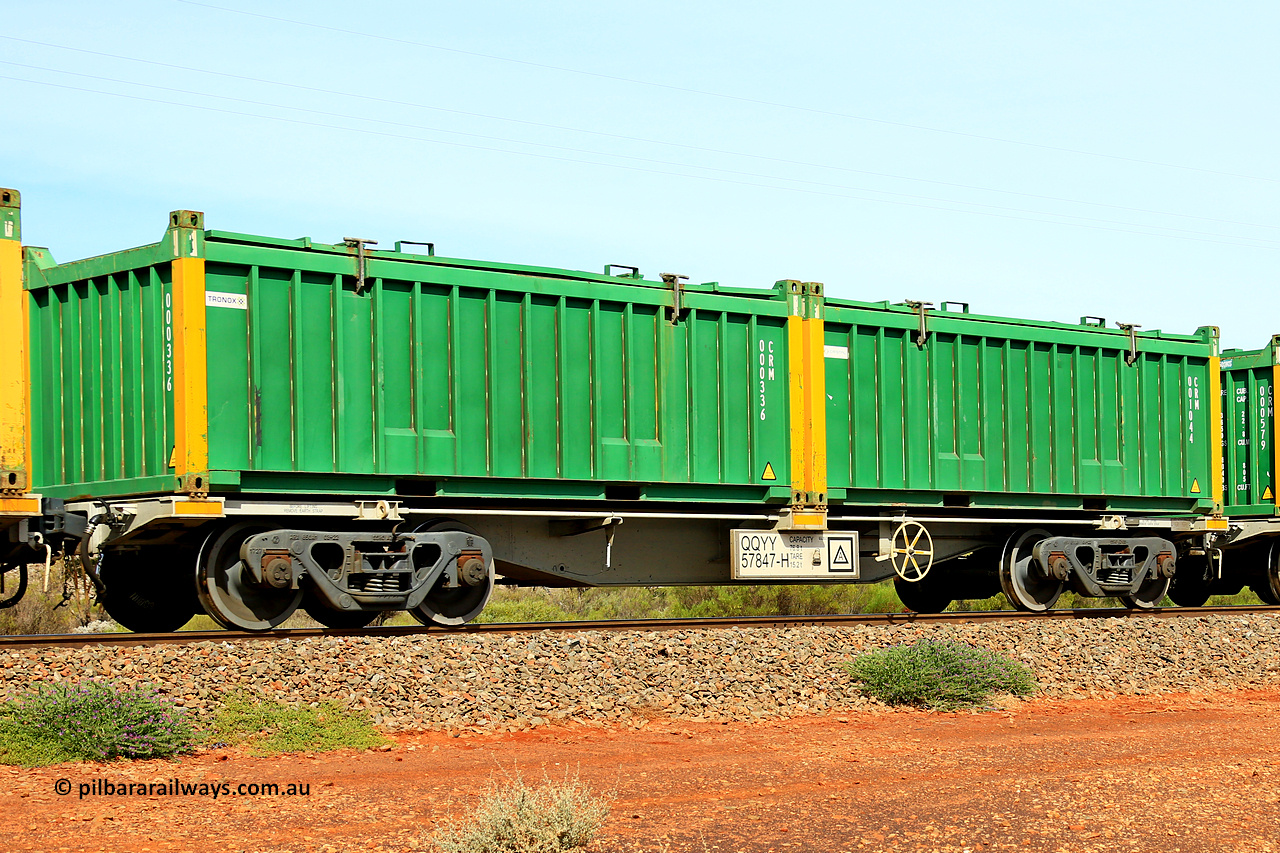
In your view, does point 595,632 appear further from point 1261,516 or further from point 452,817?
point 1261,516

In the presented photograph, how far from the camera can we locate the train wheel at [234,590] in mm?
10977

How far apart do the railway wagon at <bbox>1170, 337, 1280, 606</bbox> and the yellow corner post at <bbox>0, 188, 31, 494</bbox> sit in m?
14.4

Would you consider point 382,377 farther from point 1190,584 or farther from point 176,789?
point 1190,584

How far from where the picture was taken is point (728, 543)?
14.1 m

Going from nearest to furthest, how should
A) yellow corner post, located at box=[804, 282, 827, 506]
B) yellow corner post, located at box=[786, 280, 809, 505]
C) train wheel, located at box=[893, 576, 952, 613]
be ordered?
1. yellow corner post, located at box=[786, 280, 809, 505]
2. yellow corner post, located at box=[804, 282, 827, 506]
3. train wheel, located at box=[893, 576, 952, 613]

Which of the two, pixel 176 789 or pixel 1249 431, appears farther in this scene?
pixel 1249 431

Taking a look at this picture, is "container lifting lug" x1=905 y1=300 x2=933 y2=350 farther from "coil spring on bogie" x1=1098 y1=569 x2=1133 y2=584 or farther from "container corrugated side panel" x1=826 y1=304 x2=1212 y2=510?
"coil spring on bogie" x1=1098 y1=569 x2=1133 y2=584

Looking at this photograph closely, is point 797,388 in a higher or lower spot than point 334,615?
higher

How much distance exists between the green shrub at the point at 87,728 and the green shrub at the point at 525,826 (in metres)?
2.71

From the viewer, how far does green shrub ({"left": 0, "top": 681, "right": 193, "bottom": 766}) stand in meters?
7.84

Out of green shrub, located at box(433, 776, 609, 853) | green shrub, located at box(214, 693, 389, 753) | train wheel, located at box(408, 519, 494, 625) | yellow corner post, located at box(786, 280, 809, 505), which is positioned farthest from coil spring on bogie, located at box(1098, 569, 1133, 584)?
green shrub, located at box(433, 776, 609, 853)

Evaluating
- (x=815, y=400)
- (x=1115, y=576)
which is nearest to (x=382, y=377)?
(x=815, y=400)

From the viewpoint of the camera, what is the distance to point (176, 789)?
284 inches

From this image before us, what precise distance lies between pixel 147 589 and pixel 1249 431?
14520 millimetres
